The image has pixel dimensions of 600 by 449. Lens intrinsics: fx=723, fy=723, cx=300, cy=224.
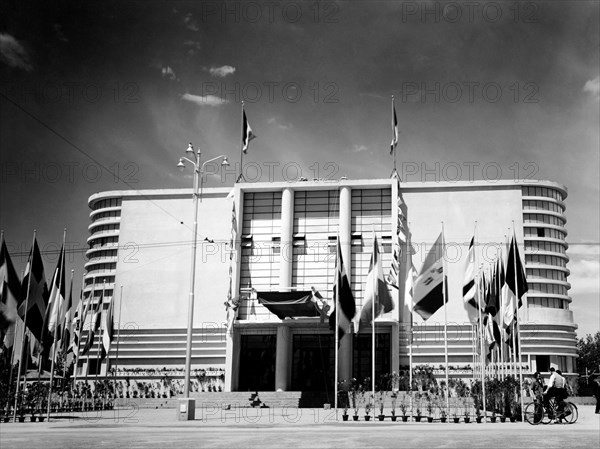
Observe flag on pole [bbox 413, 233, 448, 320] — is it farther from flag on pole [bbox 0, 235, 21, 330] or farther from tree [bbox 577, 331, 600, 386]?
tree [bbox 577, 331, 600, 386]

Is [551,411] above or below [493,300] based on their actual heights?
below

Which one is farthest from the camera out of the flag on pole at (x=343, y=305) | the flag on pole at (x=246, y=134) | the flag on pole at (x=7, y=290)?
the flag on pole at (x=246, y=134)

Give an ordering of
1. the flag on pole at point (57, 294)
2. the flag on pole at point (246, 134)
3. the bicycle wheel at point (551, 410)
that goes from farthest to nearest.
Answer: the flag on pole at point (246, 134) < the flag on pole at point (57, 294) < the bicycle wheel at point (551, 410)

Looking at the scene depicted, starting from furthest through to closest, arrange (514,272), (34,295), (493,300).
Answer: (493,300) < (34,295) < (514,272)

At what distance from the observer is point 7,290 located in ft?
114

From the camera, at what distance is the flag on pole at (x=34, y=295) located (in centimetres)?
3534

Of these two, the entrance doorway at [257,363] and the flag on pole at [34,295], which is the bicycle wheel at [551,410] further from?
the entrance doorway at [257,363]

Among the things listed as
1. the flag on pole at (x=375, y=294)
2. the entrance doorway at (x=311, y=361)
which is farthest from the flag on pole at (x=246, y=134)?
the flag on pole at (x=375, y=294)

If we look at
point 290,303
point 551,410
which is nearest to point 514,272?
point 551,410

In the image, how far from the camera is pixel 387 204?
64.4 m

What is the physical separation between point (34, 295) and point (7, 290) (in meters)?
1.27

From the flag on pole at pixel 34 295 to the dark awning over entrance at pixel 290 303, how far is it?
24.2 metres

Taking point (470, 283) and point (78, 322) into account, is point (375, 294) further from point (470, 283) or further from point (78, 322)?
point (78, 322)

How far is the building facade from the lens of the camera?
205 ft
